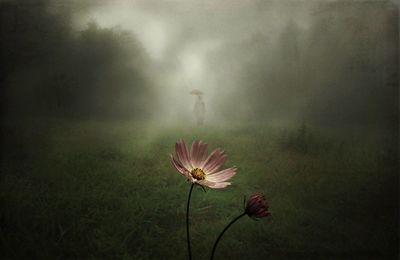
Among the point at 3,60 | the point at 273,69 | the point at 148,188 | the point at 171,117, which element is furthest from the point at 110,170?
the point at 273,69

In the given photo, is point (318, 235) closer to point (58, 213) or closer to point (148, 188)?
point (148, 188)

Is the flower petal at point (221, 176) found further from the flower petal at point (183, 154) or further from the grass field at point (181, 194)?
the grass field at point (181, 194)

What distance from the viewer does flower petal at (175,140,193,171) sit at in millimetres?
884

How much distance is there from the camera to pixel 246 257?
1090 mm

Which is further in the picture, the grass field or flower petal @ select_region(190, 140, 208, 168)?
the grass field

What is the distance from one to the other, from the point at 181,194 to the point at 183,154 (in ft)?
0.85

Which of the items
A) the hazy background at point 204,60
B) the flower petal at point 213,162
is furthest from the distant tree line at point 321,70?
the flower petal at point 213,162

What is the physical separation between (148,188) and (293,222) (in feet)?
1.50

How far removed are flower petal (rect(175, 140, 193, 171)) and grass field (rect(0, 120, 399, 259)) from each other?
8.7 inches

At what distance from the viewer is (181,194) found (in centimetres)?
112

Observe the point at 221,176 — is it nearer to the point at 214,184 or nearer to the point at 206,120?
the point at 214,184

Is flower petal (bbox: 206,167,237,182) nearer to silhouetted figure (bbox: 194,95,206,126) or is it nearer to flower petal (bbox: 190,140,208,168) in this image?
flower petal (bbox: 190,140,208,168)

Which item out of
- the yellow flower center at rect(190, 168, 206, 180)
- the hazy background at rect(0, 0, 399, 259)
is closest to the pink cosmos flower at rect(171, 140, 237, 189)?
the yellow flower center at rect(190, 168, 206, 180)

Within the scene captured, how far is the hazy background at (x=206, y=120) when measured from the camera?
1.10 meters
